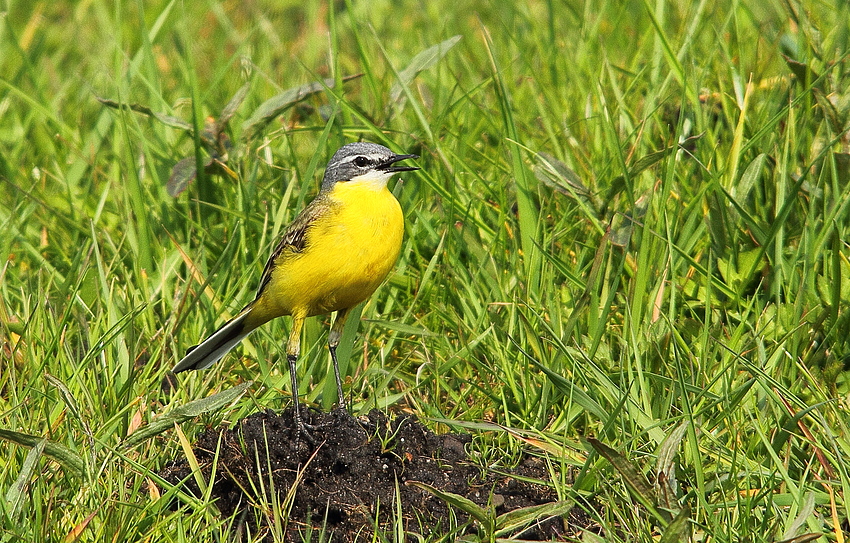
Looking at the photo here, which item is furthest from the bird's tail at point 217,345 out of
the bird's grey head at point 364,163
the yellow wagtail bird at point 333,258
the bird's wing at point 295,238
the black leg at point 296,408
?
the bird's grey head at point 364,163

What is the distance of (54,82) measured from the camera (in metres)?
8.57

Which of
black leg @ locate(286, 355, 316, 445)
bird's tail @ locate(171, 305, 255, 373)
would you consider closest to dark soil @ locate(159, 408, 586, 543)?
black leg @ locate(286, 355, 316, 445)

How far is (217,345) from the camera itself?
5082 mm

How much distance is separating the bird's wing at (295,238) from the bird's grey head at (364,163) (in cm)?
19

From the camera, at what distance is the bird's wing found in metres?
5.18

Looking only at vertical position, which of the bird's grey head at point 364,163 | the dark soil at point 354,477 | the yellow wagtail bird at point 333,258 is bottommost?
the dark soil at point 354,477

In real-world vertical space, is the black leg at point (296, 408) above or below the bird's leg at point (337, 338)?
above

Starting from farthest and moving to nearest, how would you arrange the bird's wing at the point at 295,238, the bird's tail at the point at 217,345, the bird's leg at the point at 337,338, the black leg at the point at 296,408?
the bird's wing at the point at 295,238 < the bird's tail at the point at 217,345 < the bird's leg at the point at 337,338 < the black leg at the point at 296,408

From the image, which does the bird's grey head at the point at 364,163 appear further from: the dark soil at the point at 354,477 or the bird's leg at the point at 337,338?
the dark soil at the point at 354,477

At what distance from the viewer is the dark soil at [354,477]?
412cm

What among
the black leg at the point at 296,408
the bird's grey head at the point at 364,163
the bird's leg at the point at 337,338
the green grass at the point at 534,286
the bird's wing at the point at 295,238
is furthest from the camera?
the bird's grey head at the point at 364,163

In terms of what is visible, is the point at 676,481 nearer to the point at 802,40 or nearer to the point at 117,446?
the point at 117,446

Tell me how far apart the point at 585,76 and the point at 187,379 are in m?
3.61

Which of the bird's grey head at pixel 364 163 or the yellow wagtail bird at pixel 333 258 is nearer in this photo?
the yellow wagtail bird at pixel 333 258
